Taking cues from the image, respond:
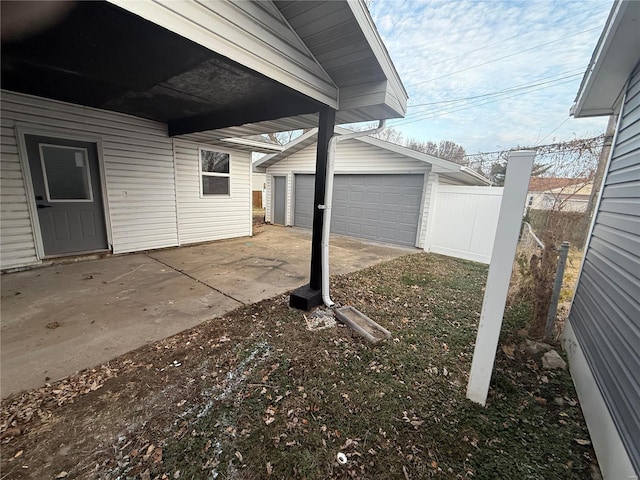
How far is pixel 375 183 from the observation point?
8.30 metres

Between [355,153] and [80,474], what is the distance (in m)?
8.49

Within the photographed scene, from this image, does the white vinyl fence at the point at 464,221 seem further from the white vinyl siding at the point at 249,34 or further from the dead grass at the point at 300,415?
the white vinyl siding at the point at 249,34

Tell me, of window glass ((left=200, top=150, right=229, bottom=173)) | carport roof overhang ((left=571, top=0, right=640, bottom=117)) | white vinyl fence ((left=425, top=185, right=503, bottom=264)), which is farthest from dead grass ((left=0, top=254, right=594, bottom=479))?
window glass ((left=200, top=150, right=229, bottom=173))

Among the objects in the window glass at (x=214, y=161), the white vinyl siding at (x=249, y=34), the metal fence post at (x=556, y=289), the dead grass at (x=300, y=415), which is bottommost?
the dead grass at (x=300, y=415)

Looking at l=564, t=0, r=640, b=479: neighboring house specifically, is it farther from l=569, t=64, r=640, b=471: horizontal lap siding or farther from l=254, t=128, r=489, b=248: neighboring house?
l=254, t=128, r=489, b=248: neighboring house

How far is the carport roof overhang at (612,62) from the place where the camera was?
81.6 inches

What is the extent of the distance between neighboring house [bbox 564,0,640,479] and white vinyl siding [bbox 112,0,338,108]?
2632mm

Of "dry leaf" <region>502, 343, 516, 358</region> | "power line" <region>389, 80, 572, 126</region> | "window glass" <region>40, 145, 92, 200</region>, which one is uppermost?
"power line" <region>389, 80, 572, 126</region>

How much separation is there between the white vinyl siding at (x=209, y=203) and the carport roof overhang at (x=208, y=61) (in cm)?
224

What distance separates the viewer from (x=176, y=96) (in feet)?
13.0

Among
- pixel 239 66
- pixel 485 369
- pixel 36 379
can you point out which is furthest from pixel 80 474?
pixel 239 66

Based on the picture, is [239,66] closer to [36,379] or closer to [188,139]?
[36,379]

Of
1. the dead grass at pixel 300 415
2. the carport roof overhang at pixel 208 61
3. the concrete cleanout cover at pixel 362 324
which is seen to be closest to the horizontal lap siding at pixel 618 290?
the dead grass at pixel 300 415

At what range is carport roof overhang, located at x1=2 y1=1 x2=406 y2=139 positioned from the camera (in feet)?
6.39
